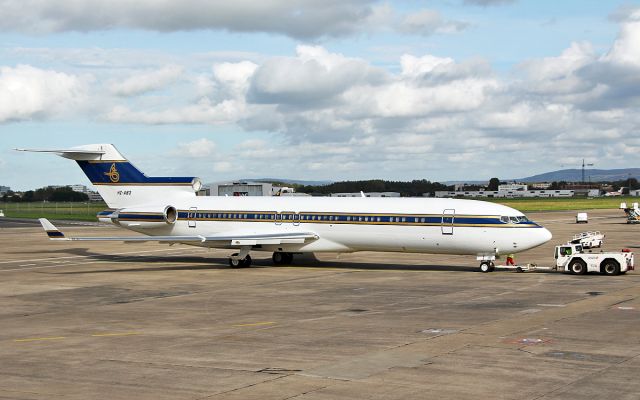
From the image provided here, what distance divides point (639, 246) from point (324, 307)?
118 feet

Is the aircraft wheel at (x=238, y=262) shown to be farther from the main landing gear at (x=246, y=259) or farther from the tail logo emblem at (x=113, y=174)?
the tail logo emblem at (x=113, y=174)

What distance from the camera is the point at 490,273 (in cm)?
3712

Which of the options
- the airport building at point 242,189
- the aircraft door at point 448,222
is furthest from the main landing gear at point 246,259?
the airport building at point 242,189

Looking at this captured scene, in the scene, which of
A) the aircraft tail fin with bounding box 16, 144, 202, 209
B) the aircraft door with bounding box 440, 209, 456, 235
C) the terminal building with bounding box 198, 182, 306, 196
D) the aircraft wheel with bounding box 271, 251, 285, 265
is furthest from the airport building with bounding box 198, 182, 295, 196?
the aircraft door with bounding box 440, 209, 456, 235

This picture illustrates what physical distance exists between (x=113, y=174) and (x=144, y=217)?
13.0 ft

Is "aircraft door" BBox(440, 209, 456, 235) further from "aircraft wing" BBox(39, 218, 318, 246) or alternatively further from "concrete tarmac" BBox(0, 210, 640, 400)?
"aircraft wing" BBox(39, 218, 318, 246)

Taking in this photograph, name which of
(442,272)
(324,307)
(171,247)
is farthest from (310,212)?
(171,247)

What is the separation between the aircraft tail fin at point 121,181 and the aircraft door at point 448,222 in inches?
618

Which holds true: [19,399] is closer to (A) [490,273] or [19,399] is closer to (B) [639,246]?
(A) [490,273]

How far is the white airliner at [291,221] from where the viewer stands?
3672 centimetres

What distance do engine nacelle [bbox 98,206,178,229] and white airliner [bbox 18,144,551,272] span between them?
0.06 m

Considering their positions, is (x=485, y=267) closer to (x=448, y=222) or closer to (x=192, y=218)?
(x=448, y=222)

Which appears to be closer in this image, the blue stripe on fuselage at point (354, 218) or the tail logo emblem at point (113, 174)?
the blue stripe on fuselage at point (354, 218)

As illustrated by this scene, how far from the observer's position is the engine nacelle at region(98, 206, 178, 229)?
43.7m
